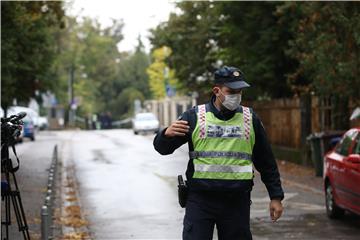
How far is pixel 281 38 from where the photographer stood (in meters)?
26.0

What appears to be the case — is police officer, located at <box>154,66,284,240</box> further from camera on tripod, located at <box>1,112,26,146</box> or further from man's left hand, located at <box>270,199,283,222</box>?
camera on tripod, located at <box>1,112,26,146</box>

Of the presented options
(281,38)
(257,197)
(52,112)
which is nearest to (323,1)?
(257,197)

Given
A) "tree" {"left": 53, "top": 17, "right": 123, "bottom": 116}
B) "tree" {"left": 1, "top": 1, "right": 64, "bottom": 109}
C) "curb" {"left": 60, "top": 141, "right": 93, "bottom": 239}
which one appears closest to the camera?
"curb" {"left": 60, "top": 141, "right": 93, "bottom": 239}

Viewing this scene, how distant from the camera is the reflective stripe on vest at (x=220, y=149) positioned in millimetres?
5703

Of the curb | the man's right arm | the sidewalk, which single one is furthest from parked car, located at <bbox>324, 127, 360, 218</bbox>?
the man's right arm

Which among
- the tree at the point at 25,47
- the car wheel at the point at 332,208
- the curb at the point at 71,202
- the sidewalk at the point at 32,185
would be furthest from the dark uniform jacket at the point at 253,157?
the tree at the point at 25,47

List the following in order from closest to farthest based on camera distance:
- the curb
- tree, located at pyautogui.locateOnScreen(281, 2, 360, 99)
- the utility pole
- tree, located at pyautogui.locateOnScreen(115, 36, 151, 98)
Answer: the curb → tree, located at pyautogui.locateOnScreen(281, 2, 360, 99) → the utility pole → tree, located at pyautogui.locateOnScreen(115, 36, 151, 98)

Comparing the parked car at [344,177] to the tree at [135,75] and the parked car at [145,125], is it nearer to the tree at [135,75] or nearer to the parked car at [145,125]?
the parked car at [145,125]

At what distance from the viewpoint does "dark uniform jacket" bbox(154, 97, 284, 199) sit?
569 cm

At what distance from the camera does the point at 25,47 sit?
21875 millimetres

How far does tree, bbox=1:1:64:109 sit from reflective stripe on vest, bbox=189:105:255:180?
12836 millimetres

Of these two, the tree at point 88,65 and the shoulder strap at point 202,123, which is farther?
the tree at point 88,65

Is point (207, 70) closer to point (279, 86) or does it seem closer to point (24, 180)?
point (279, 86)

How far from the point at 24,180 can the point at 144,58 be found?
256 feet
